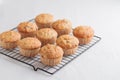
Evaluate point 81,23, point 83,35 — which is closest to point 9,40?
point 83,35

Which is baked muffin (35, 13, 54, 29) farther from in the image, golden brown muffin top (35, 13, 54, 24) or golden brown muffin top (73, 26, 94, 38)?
golden brown muffin top (73, 26, 94, 38)

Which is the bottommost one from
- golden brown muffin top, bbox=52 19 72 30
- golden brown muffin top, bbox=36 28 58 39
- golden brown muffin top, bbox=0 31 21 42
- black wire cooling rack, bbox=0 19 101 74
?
black wire cooling rack, bbox=0 19 101 74

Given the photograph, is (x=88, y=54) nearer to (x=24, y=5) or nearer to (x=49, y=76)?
(x=49, y=76)

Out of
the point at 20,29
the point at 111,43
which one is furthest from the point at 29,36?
the point at 111,43

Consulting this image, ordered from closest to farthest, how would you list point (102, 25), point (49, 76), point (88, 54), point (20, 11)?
1. point (49, 76)
2. point (88, 54)
3. point (102, 25)
4. point (20, 11)

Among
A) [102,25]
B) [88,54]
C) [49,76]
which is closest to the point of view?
[49,76]

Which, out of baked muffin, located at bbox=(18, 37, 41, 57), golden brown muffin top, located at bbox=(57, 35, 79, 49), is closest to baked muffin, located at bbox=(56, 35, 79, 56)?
golden brown muffin top, located at bbox=(57, 35, 79, 49)
